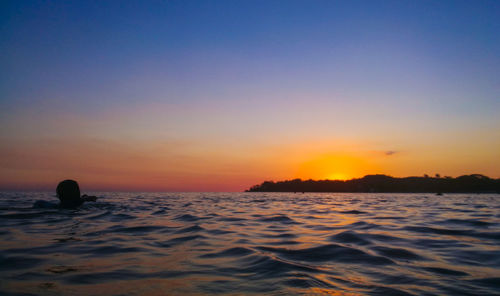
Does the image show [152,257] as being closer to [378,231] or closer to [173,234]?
[173,234]

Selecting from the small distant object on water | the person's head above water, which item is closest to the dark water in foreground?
the small distant object on water

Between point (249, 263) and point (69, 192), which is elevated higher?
point (69, 192)

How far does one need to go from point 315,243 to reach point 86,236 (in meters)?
7.84

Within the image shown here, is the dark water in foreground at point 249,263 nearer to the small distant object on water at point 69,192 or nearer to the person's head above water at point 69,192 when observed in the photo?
the small distant object on water at point 69,192

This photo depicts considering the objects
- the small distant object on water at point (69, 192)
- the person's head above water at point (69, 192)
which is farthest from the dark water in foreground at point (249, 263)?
the person's head above water at point (69, 192)

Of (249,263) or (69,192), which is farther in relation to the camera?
(69,192)

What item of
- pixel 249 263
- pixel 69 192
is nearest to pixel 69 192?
pixel 69 192

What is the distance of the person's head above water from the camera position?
26109 millimetres

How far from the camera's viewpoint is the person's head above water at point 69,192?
2611 cm

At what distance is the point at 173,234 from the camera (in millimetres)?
11344

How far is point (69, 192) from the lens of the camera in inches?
1037

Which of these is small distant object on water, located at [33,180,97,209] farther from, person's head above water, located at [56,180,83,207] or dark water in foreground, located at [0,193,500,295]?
dark water in foreground, located at [0,193,500,295]

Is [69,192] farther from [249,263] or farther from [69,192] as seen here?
[249,263]

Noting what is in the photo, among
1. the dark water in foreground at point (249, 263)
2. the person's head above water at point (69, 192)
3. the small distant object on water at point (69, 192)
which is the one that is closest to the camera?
the dark water in foreground at point (249, 263)
